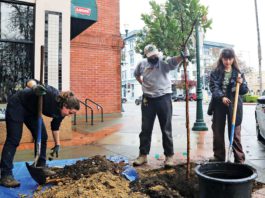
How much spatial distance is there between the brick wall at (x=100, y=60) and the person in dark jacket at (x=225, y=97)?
825 centimetres

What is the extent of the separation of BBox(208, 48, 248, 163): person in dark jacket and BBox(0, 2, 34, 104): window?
13.8ft

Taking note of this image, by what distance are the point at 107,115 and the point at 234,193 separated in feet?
35.1

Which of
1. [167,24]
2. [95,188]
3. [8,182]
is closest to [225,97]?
[95,188]

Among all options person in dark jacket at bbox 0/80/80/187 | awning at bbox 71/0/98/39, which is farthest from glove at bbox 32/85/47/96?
awning at bbox 71/0/98/39

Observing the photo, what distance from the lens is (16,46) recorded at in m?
6.96

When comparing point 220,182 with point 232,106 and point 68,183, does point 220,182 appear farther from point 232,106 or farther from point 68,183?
point 232,106

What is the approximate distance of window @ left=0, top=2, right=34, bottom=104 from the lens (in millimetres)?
6898

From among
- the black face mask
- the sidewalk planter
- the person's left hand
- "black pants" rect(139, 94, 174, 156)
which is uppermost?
the black face mask

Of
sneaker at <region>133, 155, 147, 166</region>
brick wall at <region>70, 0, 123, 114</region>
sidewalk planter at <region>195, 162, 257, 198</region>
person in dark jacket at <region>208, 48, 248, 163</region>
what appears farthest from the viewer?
brick wall at <region>70, 0, 123, 114</region>

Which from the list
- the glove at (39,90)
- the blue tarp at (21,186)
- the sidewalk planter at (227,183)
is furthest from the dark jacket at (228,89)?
the blue tarp at (21,186)

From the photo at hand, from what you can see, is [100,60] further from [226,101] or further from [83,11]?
[226,101]

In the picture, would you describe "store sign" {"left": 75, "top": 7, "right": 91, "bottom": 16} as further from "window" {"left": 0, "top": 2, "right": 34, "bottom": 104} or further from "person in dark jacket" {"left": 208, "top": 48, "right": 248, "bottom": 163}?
"person in dark jacket" {"left": 208, "top": 48, "right": 248, "bottom": 163}

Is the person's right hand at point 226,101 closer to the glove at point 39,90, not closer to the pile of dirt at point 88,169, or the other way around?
the pile of dirt at point 88,169

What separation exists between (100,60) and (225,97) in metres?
8.86
